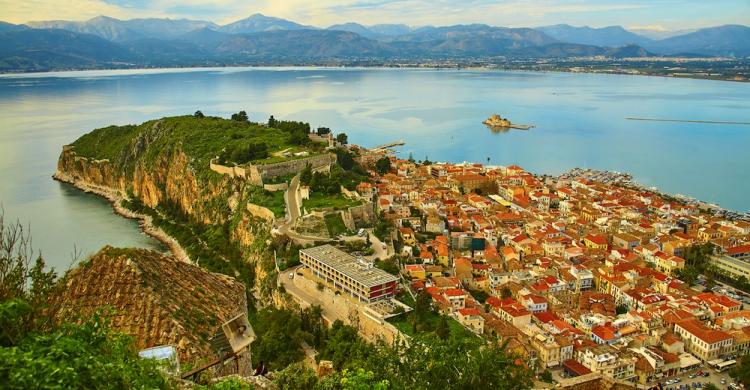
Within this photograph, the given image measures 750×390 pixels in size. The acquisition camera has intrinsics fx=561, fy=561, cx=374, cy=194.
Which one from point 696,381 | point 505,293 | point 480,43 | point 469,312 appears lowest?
point 696,381

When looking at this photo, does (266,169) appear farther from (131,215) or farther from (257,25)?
(257,25)

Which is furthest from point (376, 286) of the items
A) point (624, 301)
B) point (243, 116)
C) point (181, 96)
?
point (181, 96)

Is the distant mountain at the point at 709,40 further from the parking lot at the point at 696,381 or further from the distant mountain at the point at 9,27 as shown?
the parking lot at the point at 696,381

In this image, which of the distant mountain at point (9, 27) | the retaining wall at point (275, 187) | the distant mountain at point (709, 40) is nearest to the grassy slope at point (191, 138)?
the retaining wall at point (275, 187)

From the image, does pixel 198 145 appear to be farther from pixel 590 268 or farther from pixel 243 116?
pixel 590 268

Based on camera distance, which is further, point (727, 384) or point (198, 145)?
point (198, 145)

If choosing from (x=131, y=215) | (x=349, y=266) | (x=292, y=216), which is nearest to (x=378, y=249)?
(x=349, y=266)
